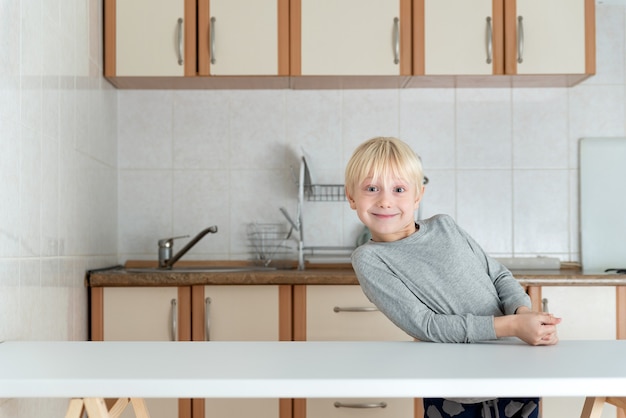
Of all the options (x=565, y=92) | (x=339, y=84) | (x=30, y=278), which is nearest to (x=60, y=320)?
(x=30, y=278)

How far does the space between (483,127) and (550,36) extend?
0.49m

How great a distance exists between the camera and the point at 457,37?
9.87 ft

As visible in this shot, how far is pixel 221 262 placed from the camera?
329cm

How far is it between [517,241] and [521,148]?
0.41 meters

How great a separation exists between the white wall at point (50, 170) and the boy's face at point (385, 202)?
0.85m

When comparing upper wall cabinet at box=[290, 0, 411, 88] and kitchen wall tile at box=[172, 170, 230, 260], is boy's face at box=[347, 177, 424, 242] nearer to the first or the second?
upper wall cabinet at box=[290, 0, 411, 88]

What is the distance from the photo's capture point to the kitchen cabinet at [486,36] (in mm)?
3008

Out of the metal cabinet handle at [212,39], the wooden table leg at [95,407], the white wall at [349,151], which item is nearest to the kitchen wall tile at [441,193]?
the white wall at [349,151]

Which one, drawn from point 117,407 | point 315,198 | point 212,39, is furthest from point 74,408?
point 315,198

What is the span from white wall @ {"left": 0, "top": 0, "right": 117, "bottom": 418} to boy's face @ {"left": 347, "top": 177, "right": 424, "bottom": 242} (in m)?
0.85

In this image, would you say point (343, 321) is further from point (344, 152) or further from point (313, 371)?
point (313, 371)

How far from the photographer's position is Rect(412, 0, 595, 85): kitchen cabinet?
9.87ft

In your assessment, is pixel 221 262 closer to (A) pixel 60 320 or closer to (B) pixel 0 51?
(A) pixel 60 320

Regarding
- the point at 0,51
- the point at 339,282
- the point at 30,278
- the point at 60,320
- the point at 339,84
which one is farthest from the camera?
Result: the point at 339,84
